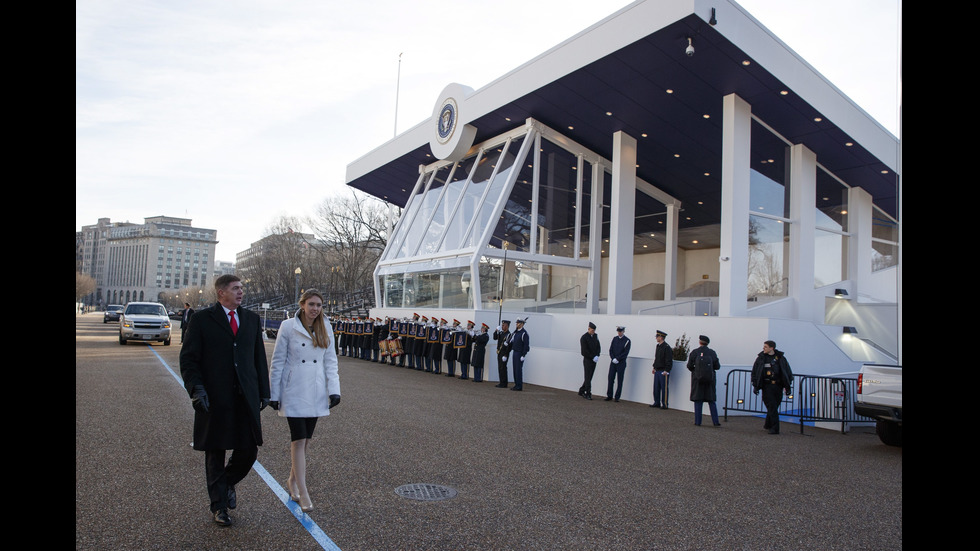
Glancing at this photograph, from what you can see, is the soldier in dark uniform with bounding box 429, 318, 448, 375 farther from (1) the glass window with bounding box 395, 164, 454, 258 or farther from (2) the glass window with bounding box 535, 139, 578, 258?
(1) the glass window with bounding box 395, 164, 454, 258

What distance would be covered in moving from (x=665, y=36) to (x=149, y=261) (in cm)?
18477

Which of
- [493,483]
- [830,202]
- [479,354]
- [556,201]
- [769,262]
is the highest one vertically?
[556,201]

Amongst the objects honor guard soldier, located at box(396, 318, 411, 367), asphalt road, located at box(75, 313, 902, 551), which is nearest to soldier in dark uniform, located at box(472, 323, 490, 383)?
honor guard soldier, located at box(396, 318, 411, 367)

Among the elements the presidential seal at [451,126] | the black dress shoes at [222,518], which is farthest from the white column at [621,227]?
the black dress shoes at [222,518]

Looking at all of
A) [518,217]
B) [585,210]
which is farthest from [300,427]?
[585,210]

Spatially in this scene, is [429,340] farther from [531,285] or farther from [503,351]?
[531,285]

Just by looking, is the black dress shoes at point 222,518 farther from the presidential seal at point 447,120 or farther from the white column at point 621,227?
the presidential seal at point 447,120

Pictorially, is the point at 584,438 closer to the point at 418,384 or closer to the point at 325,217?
the point at 418,384

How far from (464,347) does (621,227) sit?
24.6 ft

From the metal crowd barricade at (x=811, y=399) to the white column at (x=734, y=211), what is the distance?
3.71 meters

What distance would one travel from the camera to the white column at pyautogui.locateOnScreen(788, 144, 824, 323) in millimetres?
19484

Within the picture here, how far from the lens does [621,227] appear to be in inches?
870

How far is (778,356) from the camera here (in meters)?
11.4

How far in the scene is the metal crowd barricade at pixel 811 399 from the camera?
1180 cm
